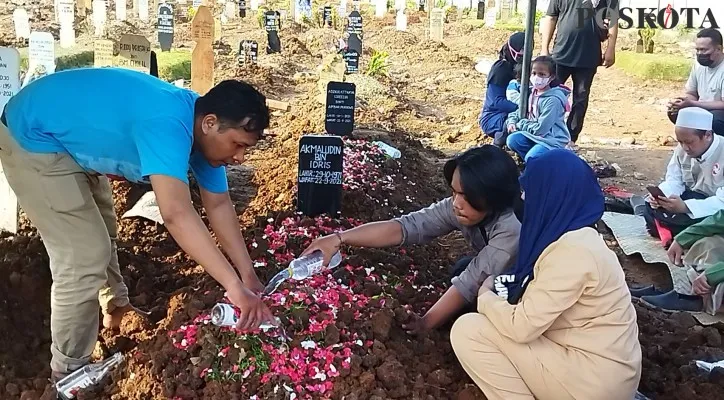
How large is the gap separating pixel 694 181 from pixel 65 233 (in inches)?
170

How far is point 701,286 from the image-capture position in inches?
165

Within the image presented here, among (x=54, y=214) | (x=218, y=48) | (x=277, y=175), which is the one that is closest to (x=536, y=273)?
(x=54, y=214)

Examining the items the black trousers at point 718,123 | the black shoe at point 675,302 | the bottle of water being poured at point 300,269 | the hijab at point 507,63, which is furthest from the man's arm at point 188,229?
the hijab at point 507,63

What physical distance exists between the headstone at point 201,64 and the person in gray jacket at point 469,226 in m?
4.37

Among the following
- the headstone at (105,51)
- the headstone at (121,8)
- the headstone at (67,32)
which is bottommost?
the headstone at (105,51)

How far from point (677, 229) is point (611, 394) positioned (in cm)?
280

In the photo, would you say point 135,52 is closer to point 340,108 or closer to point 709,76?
point 340,108

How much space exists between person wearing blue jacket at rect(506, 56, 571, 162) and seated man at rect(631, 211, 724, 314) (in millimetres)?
1812

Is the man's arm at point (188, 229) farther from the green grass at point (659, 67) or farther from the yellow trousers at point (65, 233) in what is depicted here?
the green grass at point (659, 67)

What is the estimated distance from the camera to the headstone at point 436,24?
675 inches

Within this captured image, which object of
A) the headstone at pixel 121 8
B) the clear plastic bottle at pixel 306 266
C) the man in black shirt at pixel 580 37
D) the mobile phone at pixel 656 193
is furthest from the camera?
the headstone at pixel 121 8

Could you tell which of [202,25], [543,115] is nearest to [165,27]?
[202,25]

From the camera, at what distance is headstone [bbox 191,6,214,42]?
24.2 feet

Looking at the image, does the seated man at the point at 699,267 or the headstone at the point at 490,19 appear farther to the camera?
the headstone at the point at 490,19
